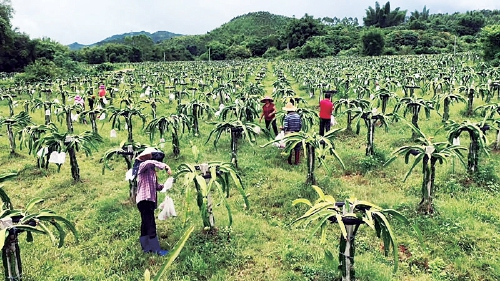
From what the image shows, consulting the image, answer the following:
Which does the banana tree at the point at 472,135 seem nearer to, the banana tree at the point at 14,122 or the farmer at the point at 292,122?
the farmer at the point at 292,122

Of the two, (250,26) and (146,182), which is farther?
(250,26)

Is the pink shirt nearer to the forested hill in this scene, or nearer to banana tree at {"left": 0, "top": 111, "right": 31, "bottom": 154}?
banana tree at {"left": 0, "top": 111, "right": 31, "bottom": 154}

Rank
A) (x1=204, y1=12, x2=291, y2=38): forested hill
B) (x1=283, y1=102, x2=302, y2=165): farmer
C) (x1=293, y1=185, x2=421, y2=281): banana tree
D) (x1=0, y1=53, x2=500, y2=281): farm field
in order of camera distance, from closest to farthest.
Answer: (x1=293, y1=185, x2=421, y2=281): banana tree → (x1=0, y1=53, x2=500, y2=281): farm field → (x1=283, y1=102, x2=302, y2=165): farmer → (x1=204, y1=12, x2=291, y2=38): forested hill

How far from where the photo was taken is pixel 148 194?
5.29 metres

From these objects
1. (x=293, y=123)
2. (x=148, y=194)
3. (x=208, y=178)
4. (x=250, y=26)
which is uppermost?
(x=250, y=26)

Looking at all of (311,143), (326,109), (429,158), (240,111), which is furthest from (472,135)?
(240,111)

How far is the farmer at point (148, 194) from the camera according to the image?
208 inches

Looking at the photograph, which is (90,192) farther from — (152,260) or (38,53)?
(38,53)

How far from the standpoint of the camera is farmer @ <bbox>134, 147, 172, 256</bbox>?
527 centimetres

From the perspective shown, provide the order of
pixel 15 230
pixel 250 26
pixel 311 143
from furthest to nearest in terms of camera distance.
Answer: pixel 250 26, pixel 311 143, pixel 15 230

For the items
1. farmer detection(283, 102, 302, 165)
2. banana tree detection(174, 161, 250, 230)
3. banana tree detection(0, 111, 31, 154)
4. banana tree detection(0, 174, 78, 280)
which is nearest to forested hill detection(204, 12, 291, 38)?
banana tree detection(0, 111, 31, 154)

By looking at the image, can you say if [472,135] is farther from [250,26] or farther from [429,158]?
[250,26]

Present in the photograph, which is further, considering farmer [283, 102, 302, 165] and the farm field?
farmer [283, 102, 302, 165]

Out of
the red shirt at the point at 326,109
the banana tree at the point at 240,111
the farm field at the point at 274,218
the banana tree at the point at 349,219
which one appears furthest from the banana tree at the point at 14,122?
the banana tree at the point at 349,219
